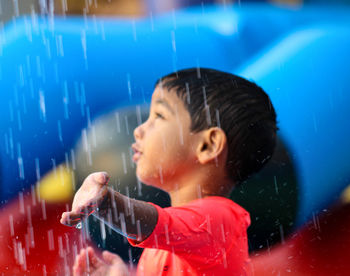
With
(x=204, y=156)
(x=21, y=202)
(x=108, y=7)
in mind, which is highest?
(x=108, y=7)

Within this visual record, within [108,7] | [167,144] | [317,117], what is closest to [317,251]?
[317,117]

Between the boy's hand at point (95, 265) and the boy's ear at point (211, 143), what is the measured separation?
0.23 meters

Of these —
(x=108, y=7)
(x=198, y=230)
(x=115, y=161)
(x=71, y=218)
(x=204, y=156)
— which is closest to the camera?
(x=71, y=218)

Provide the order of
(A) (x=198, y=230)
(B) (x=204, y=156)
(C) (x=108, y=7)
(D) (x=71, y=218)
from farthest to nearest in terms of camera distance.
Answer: (C) (x=108, y=7) < (B) (x=204, y=156) < (A) (x=198, y=230) < (D) (x=71, y=218)

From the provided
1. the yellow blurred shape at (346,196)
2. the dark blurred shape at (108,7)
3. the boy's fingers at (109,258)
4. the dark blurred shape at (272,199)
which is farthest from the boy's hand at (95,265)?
the dark blurred shape at (108,7)

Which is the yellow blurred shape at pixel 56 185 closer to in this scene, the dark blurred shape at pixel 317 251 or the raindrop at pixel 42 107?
the raindrop at pixel 42 107

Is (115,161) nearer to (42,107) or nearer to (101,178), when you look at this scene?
(42,107)

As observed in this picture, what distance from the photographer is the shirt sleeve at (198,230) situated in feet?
1.74

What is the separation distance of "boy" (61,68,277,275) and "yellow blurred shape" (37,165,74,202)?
0.11m

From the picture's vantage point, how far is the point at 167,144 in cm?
66

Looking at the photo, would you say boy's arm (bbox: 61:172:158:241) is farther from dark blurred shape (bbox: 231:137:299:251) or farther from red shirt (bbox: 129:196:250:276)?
dark blurred shape (bbox: 231:137:299:251)

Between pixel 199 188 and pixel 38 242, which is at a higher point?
pixel 199 188

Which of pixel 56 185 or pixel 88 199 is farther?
pixel 56 185

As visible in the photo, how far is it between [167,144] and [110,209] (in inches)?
7.9
